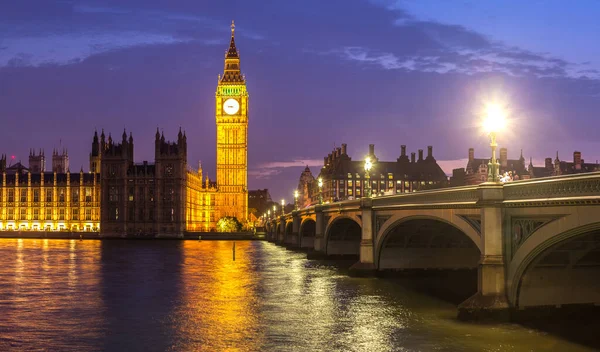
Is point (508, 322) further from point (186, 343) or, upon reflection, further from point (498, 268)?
point (186, 343)

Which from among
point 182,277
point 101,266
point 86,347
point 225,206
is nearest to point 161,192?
point 225,206

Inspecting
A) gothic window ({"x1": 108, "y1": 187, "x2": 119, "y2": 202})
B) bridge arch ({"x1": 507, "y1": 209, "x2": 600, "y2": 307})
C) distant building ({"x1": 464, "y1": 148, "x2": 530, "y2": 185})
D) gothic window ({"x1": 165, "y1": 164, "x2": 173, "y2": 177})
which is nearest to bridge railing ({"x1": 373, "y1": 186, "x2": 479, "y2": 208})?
bridge arch ({"x1": 507, "y1": 209, "x2": 600, "y2": 307})

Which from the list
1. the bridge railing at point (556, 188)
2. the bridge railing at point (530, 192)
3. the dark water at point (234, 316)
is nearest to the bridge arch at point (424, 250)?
the dark water at point (234, 316)

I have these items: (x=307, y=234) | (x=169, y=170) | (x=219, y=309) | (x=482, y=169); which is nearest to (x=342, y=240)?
(x=307, y=234)

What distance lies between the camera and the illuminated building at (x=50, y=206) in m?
181

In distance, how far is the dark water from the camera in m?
27.1

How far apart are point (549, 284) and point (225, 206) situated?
568 feet

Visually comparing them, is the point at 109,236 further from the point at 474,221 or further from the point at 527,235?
the point at 527,235

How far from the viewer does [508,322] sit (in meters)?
28.8

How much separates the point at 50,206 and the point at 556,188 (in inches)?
6847

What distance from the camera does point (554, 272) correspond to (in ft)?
96.6

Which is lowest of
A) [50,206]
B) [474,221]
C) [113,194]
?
[474,221]

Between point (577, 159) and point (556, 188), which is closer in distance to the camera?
point (556, 188)

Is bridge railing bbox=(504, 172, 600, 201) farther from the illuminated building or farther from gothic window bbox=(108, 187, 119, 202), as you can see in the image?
the illuminated building
